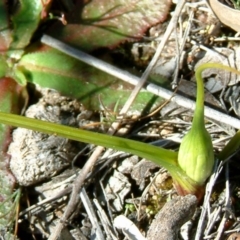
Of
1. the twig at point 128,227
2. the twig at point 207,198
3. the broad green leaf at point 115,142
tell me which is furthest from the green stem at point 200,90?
the twig at point 128,227

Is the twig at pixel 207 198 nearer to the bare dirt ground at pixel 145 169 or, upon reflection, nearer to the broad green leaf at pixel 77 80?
the bare dirt ground at pixel 145 169

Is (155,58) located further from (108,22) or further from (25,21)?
(25,21)

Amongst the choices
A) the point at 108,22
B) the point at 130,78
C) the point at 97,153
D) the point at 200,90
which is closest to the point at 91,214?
the point at 97,153

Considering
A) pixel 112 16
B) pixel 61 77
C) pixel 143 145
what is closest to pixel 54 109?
pixel 61 77

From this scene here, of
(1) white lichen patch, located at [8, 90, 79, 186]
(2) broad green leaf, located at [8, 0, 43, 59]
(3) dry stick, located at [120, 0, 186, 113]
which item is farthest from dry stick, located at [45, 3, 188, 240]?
(2) broad green leaf, located at [8, 0, 43, 59]

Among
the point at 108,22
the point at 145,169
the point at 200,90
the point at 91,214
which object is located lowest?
the point at 91,214

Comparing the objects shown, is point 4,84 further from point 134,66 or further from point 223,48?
point 223,48
